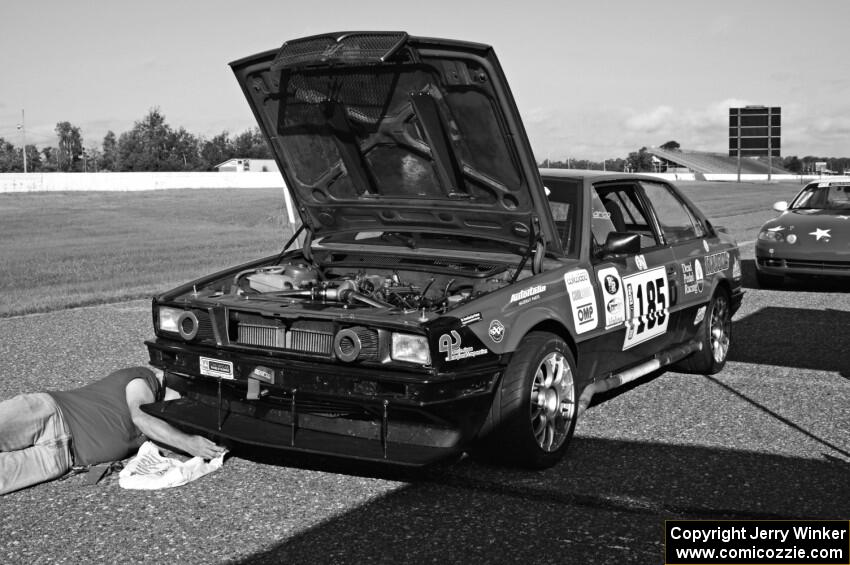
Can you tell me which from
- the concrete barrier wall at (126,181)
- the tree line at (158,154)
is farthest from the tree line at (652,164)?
the concrete barrier wall at (126,181)

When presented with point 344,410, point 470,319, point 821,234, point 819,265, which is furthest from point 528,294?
point 821,234

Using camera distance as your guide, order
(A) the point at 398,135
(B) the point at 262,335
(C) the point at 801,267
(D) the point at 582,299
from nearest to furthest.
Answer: (B) the point at 262,335, (D) the point at 582,299, (A) the point at 398,135, (C) the point at 801,267

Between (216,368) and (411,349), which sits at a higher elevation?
(411,349)

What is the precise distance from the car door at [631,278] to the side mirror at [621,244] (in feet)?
0.24

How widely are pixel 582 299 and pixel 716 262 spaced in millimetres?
2218

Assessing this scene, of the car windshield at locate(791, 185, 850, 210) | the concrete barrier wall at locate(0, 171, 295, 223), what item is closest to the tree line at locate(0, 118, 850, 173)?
the concrete barrier wall at locate(0, 171, 295, 223)

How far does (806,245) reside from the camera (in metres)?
11.6

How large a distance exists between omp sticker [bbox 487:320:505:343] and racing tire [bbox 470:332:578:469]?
0.50ft

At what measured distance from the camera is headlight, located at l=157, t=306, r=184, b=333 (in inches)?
199

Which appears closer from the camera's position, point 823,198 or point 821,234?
point 821,234

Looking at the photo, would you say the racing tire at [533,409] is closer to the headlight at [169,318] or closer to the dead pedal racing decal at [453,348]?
the dead pedal racing decal at [453,348]

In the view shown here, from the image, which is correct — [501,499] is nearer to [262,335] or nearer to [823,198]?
[262,335]

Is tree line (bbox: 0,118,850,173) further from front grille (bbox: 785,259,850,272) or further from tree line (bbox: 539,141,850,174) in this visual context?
front grille (bbox: 785,259,850,272)

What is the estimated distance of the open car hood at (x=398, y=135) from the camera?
4898 millimetres
